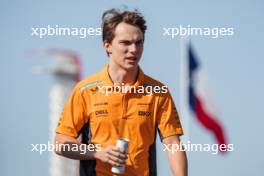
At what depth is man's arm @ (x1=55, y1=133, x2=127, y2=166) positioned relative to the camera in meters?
9.07

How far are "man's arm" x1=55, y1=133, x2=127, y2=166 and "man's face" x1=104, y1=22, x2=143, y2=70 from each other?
2.71ft

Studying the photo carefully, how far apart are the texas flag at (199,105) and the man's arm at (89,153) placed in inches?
706

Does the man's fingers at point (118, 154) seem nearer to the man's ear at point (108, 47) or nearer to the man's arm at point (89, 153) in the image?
the man's arm at point (89, 153)

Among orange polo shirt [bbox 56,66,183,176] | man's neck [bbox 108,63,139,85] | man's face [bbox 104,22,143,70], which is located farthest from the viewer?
man's neck [bbox 108,63,139,85]

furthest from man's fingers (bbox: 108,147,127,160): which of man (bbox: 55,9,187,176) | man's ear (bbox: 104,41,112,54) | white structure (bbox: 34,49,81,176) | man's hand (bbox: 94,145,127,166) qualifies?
white structure (bbox: 34,49,81,176)

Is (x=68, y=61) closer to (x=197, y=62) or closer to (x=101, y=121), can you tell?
(x=197, y=62)

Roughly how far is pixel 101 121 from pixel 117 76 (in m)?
0.47

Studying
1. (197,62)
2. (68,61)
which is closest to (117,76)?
(197,62)

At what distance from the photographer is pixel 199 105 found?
2881 centimetres

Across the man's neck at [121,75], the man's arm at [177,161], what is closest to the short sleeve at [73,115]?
the man's neck at [121,75]

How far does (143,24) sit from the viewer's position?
31.0 ft

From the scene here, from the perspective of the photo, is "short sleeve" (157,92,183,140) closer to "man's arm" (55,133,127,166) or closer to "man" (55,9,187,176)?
"man" (55,9,187,176)

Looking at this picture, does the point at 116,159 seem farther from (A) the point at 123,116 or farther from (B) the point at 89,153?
(A) the point at 123,116

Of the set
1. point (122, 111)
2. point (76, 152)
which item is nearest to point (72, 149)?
point (76, 152)
